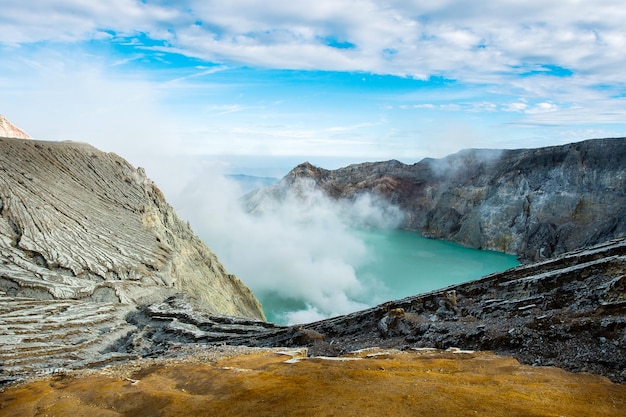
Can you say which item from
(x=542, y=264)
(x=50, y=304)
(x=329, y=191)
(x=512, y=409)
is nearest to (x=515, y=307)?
(x=542, y=264)

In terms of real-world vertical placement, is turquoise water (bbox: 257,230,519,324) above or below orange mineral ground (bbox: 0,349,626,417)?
below

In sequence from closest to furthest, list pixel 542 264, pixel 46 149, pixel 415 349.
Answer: pixel 415 349 → pixel 542 264 → pixel 46 149

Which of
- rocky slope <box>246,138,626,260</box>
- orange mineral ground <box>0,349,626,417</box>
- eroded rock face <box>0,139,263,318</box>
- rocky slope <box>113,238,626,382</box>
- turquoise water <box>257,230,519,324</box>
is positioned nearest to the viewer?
orange mineral ground <box>0,349,626,417</box>

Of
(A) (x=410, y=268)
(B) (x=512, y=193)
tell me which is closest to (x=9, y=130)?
(A) (x=410, y=268)

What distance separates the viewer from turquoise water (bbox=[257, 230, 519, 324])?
74.6 metres

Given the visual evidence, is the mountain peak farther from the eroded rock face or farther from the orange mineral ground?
the orange mineral ground

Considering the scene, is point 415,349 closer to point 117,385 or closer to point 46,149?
point 117,385

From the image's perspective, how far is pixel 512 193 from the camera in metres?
100

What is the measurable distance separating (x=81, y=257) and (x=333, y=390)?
33.7m

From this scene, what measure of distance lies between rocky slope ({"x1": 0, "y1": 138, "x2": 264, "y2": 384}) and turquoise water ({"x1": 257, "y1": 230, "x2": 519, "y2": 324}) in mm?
23055

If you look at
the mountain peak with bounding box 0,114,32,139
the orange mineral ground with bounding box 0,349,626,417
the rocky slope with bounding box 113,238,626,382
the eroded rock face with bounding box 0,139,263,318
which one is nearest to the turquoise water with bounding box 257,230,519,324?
the eroded rock face with bounding box 0,139,263,318

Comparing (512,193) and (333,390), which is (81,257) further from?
(512,193)

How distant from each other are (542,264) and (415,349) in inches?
533

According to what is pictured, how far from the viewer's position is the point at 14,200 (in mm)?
37438
